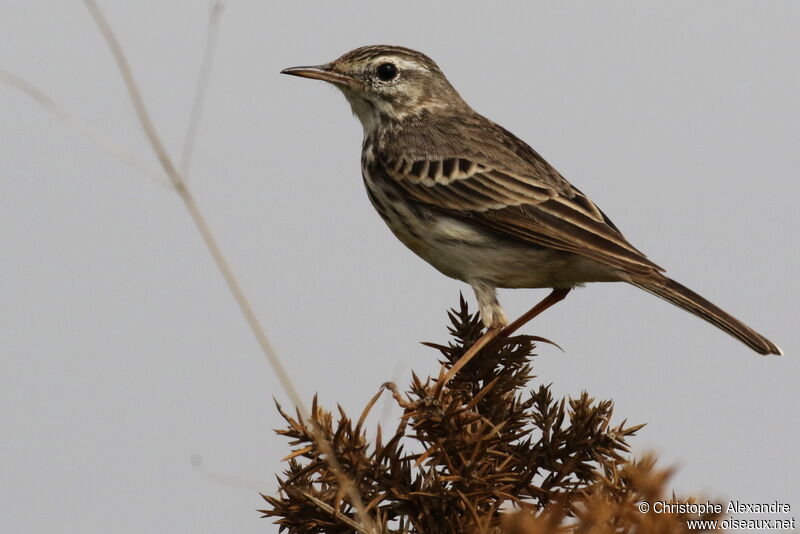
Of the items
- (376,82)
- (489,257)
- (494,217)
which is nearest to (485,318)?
(489,257)

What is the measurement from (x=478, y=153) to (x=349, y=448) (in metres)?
3.51

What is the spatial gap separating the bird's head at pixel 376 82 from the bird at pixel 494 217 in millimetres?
33

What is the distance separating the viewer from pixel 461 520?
142 inches

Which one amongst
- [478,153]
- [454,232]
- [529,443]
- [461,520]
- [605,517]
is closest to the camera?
[605,517]

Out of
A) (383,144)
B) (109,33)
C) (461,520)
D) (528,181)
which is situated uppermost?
(383,144)

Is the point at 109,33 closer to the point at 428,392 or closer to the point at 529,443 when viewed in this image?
the point at 428,392

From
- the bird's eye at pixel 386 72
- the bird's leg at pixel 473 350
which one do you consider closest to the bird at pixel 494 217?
the bird's eye at pixel 386 72

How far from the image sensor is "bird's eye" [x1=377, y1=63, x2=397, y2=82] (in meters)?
7.37

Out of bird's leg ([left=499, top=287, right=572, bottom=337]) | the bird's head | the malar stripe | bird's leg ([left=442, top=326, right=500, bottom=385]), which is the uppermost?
the bird's head

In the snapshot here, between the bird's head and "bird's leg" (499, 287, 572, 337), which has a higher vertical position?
the bird's head

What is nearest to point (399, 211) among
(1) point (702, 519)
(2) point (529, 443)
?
(2) point (529, 443)

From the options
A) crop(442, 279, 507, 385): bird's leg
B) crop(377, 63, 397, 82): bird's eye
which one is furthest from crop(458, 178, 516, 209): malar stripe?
crop(377, 63, 397, 82): bird's eye

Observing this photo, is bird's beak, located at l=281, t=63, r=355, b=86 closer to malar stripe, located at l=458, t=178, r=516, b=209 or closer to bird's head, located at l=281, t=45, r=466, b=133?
bird's head, located at l=281, t=45, r=466, b=133

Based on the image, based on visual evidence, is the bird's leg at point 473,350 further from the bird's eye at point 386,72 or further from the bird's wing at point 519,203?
the bird's eye at point 386,72
